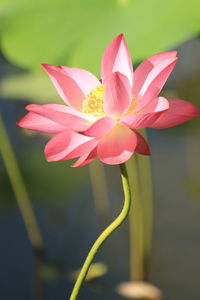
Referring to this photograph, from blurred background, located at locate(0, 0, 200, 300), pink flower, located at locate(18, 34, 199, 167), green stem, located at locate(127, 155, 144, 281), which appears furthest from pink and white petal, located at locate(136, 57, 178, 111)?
green stem, located at locate(127, 155, 144, 281)

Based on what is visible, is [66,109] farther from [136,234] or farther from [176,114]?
[136,234]

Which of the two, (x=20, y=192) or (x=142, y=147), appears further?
(x=20, y=192)

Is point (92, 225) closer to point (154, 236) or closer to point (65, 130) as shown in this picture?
point (154, 236)

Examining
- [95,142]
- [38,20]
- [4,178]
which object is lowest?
[4,178]

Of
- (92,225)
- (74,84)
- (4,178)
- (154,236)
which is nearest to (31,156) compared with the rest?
(4,178)

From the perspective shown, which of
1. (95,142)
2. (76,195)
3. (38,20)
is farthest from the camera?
(76,195)

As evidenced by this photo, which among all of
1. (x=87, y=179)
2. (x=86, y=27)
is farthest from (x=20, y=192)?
(x=86, y=27)
